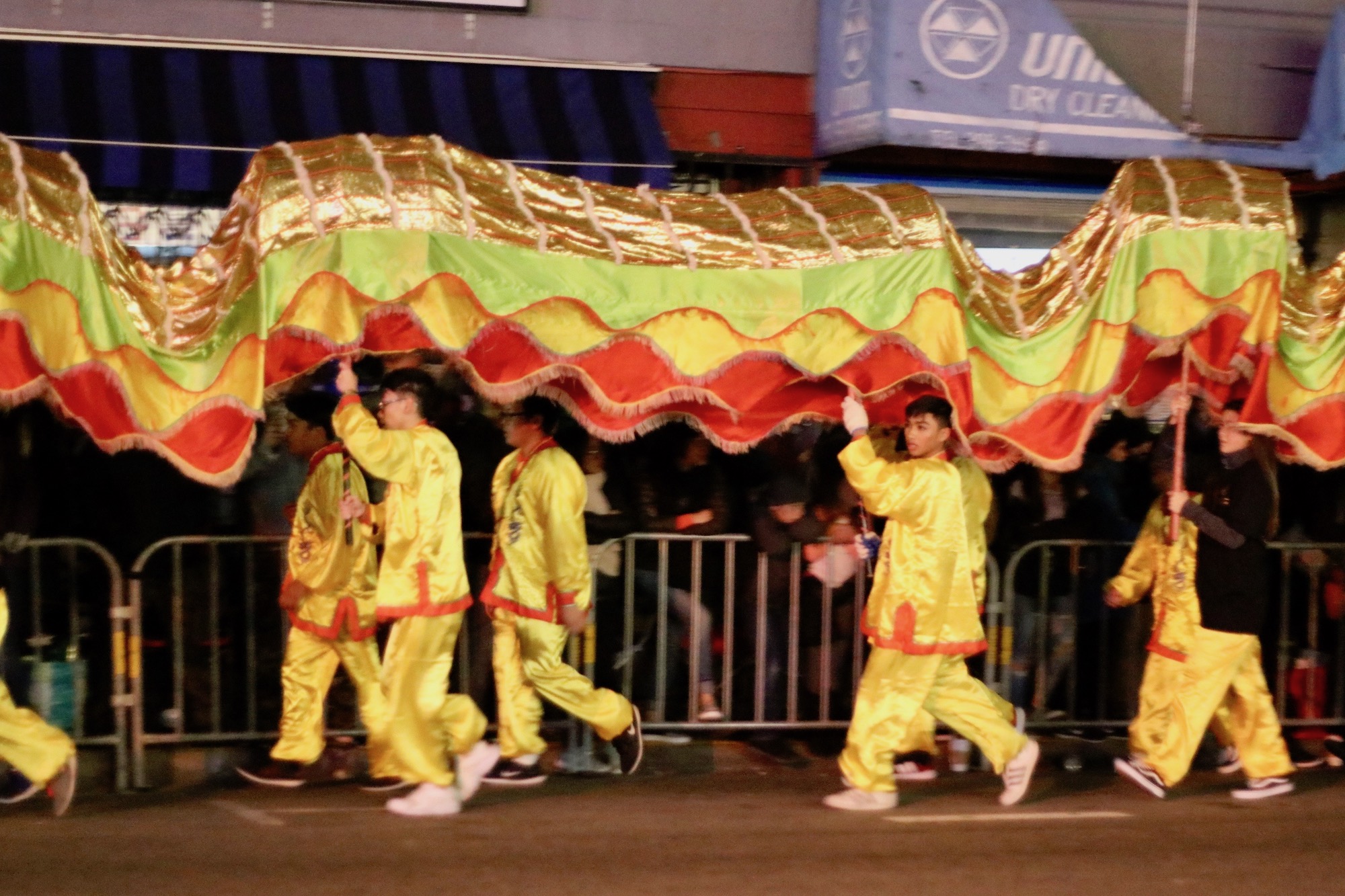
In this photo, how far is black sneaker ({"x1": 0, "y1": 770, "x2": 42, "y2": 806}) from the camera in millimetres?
6488

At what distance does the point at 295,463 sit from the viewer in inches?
302

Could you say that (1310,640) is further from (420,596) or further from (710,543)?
(420,596)

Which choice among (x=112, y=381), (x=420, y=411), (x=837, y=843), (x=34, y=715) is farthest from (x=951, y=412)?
(x=34, y=715)

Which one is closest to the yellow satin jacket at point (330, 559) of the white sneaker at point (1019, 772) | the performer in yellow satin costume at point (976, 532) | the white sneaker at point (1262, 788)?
the performer in yellow satin costume at point (976, 532)

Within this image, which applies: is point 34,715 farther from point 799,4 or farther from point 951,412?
point 799,4

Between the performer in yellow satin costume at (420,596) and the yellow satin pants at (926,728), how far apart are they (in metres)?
2.00

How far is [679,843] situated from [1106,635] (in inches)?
123

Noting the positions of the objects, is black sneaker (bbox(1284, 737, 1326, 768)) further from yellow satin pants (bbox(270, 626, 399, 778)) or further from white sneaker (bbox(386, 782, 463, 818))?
yellow satin pants (bbox(270, 626, 399, 778))

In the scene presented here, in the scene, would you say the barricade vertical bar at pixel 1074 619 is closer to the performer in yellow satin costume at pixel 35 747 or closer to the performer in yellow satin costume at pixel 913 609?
the performer in yellow satin costume at pixel 913 609

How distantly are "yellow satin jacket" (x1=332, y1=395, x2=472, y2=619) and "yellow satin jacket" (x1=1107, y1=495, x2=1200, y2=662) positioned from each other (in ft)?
11.4

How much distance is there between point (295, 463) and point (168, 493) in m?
0.65

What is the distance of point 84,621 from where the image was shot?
7.50m

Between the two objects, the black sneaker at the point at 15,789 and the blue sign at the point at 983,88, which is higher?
the blue sign at the point at 983,88

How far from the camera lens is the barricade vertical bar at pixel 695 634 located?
25.1 ft
